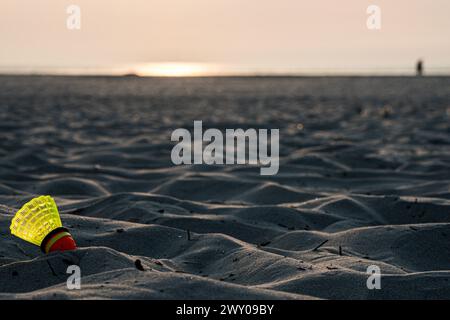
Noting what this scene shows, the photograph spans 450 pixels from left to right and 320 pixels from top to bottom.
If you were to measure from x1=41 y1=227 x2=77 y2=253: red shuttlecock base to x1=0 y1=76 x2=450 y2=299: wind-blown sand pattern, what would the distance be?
0.20 feet

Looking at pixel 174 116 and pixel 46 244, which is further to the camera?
pixel 174 116

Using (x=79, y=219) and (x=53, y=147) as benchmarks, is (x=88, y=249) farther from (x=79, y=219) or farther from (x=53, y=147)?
(x=53, y=147)

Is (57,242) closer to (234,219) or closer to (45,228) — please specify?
(45,228)

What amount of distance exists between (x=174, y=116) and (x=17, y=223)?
9.23 metres

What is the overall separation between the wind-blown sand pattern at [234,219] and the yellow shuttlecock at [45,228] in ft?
0.23

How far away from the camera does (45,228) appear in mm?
2418

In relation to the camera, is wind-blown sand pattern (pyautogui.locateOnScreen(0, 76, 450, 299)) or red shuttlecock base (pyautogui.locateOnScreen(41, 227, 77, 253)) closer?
wind-blown sand pattern (pyautogui.locateOnScreen(0, 76, 450, 299))

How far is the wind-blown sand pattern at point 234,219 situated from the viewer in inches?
83.6

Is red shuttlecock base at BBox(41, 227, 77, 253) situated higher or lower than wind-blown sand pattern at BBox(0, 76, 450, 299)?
higher

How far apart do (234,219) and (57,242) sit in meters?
1.23

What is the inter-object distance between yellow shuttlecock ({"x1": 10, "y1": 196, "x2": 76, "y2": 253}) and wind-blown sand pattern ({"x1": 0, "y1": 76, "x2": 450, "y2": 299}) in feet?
0.23

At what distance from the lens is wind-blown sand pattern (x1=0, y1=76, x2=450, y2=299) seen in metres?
2.12
